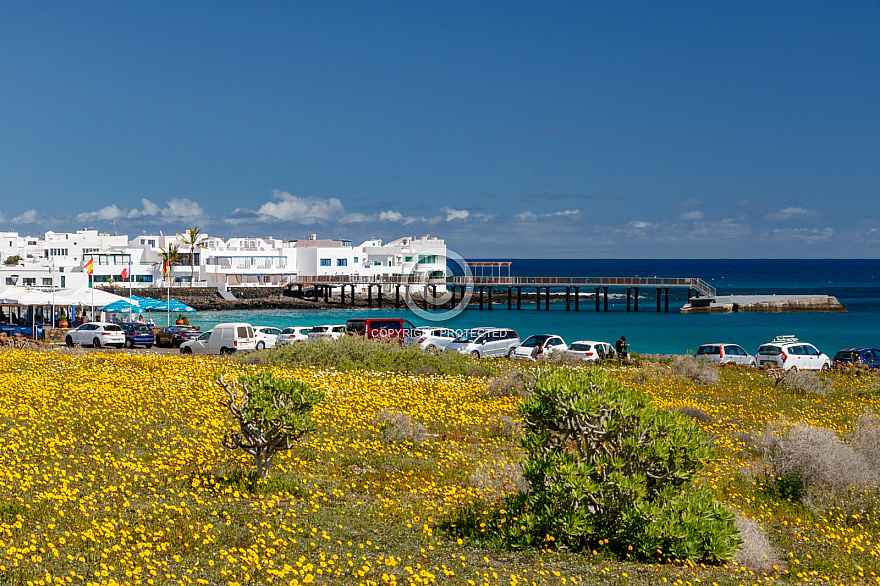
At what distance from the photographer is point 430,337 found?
1556 inches

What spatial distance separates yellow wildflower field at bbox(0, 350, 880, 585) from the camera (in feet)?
25.8

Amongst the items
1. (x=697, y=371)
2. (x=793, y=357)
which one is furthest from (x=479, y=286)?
(x=697, y=371)

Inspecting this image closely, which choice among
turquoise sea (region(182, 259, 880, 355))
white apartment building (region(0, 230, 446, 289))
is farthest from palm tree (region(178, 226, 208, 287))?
turquoise sea (region(182, 259, 880, 355))

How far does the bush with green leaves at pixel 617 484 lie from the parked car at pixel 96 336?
35916mm

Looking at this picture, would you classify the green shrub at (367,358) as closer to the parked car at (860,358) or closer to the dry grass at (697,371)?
the dry grass at (697,371)

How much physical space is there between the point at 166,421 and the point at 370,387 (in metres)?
6.22

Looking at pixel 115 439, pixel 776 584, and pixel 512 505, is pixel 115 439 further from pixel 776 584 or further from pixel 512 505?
pixel 776 584

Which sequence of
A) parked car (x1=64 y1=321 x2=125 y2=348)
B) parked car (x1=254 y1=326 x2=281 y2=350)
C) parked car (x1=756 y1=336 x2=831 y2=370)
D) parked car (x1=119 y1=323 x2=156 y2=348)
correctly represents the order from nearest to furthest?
1. parked car (x1=756 y1=336 x2=831 y2=370)
2. parked car (x1=254 y1=326 x2=281 y2=350)
3. parked car (x1=64 y1=321 x2=125 y2=348)
4. parked car (x1=119 y1=323 x2=156 y2=348)

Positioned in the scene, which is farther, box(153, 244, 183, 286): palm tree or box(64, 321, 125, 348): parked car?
box(153, 244, 183, 286): palm tree

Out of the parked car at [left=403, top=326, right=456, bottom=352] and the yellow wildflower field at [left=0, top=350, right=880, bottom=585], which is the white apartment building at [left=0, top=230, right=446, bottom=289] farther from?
the yellow wildflower field at [left=0, top=350, right=880, bottom=585]

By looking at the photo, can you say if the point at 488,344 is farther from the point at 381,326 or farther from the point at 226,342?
the point at 226,342

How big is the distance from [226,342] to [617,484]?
94.2 feet

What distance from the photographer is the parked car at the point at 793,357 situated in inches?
1286

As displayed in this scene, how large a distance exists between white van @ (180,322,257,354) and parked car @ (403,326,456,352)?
7.30 meters
